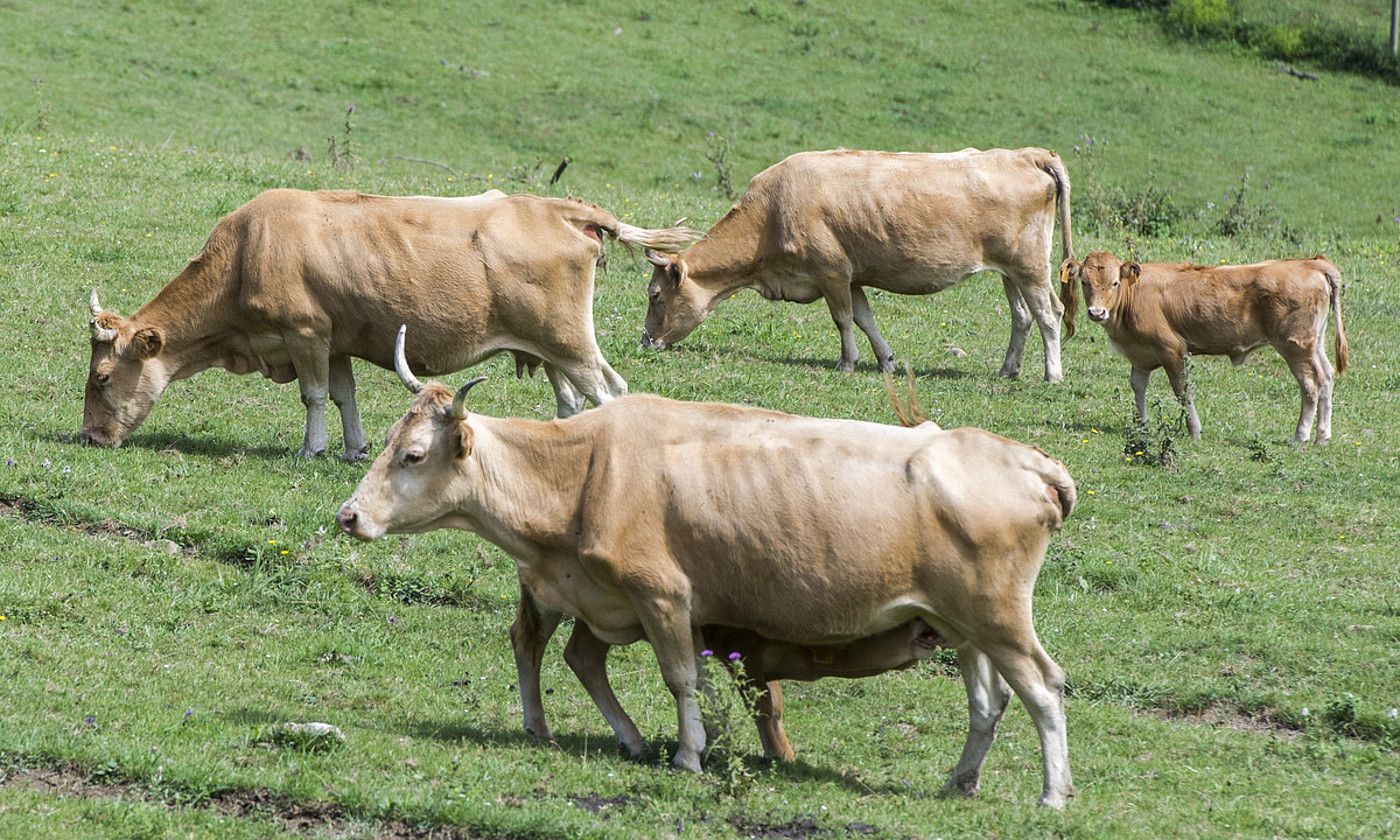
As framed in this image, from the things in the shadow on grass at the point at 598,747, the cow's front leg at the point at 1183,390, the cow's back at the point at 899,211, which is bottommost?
the cow's front leg at the point at 1183,390

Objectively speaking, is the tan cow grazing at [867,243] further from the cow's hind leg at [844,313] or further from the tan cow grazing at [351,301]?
the tan cow grazing at [351,301]

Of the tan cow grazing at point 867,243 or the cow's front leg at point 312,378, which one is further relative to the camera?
the tan cow grazing at point 867,243

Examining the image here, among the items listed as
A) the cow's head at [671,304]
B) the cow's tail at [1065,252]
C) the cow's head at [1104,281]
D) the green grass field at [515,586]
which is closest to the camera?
the green grass field at [515,586]

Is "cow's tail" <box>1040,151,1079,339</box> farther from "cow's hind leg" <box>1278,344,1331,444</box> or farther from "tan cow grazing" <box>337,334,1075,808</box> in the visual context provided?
"tan cow grazing" <box>337,334,1075,808</box>

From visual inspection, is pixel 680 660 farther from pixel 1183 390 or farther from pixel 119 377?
pixel 1183 390

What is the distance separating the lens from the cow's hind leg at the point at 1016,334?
18922 millimetres

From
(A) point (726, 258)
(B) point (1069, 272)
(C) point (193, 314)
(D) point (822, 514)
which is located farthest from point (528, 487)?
(B) point (1069, 272)

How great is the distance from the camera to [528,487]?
9.53 meters

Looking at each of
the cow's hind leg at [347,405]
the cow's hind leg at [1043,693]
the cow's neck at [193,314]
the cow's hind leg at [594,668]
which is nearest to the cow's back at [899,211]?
the cow's hind leg at [347,405]

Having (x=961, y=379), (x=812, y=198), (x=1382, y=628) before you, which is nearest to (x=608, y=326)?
(x=812, y=198)

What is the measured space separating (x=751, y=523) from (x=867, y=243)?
10.4 meters

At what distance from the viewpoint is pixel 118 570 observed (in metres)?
11.8

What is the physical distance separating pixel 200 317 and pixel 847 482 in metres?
7.79

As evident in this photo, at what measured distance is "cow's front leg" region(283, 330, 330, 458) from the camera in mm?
14477
